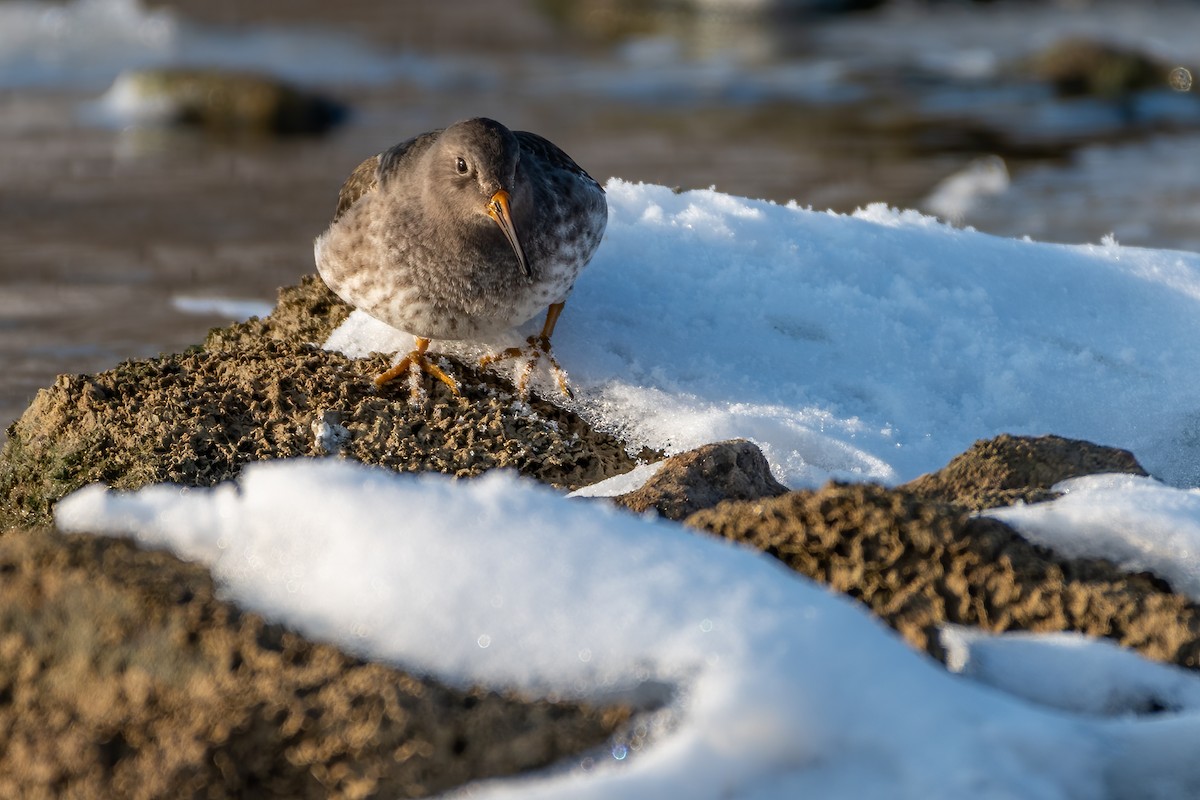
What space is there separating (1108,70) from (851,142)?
4.13 metres

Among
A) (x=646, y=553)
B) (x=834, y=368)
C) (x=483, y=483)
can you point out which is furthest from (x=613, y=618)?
(x=834, y=368)

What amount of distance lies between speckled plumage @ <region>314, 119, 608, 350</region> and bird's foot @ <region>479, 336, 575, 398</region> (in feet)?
0.30

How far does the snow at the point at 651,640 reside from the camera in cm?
217

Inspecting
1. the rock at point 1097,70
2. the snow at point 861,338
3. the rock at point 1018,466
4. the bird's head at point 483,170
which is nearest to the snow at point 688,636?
the rock at point 1018,466

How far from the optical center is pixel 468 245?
434cm

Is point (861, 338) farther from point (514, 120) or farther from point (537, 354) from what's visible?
point (514, 120)

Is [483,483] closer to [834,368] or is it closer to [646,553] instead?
[646,553]

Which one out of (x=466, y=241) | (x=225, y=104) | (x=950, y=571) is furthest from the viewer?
(x=225, y=104)

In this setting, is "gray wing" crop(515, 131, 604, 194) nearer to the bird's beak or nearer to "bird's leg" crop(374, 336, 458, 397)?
the bird's beak

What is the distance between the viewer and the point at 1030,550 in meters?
2.96

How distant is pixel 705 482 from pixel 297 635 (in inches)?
57.0

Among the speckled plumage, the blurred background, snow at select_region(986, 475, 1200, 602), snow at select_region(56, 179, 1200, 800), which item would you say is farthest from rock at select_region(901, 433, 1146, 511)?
the blurred background

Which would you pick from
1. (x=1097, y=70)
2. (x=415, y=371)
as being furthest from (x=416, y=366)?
(x=1097, y=70)

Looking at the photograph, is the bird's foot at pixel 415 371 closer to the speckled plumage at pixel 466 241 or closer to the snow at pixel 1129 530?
the speckled plumage at pixel 466 241
